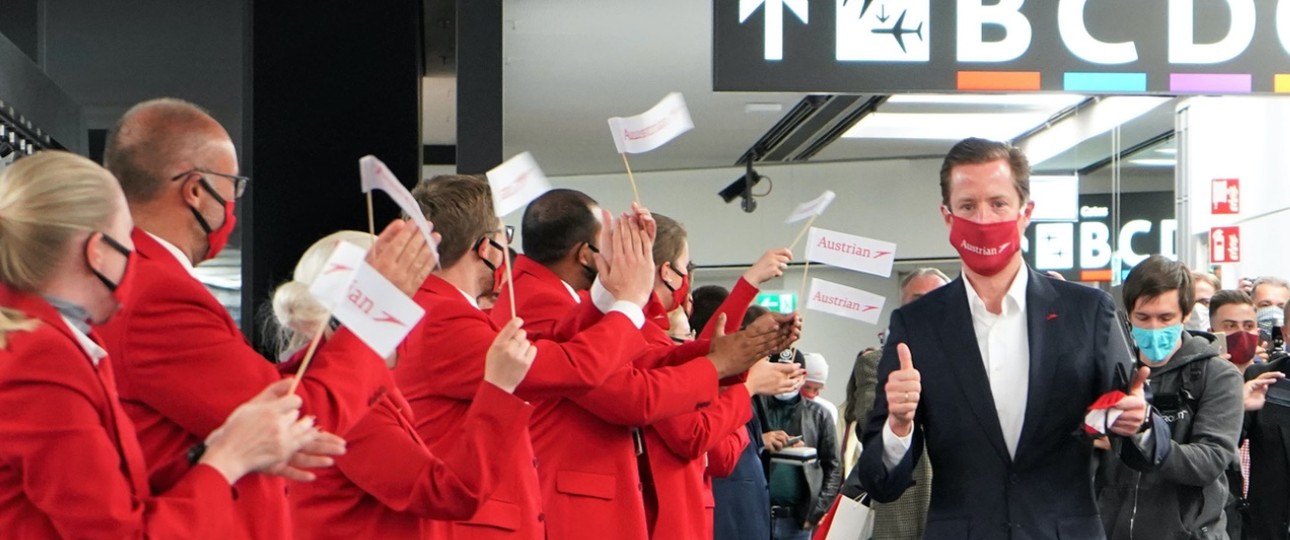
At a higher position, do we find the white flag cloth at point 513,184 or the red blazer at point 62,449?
the white flag cloth at point 513,184

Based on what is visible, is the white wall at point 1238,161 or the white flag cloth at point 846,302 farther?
the white wall at point 1238,161

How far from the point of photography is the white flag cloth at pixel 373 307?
2490 millimetres

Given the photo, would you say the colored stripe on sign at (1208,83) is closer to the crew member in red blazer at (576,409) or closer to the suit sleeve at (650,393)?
the crew member in red blazer at (576,409)

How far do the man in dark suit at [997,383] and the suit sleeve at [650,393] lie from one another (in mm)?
665

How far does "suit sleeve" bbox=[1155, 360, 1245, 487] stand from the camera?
A: 165 inches

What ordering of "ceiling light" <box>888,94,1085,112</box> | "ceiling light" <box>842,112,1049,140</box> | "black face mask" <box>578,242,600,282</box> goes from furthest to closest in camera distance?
1. "ceiling light" <box>842,112,1049,140</box>
2. "ceiling light" <box>888,94,1085,112</box>
3. "black face mask" <box>578,242,600,282</box>

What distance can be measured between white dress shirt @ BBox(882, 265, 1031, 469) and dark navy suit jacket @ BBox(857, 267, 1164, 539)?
3 centimetres

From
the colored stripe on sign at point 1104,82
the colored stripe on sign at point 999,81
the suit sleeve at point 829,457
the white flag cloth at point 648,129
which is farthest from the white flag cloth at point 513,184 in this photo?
the suit sleeve at point 829,457

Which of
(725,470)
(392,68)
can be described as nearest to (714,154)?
(392,68)

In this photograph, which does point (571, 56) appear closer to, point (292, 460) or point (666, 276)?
point (666, 276)

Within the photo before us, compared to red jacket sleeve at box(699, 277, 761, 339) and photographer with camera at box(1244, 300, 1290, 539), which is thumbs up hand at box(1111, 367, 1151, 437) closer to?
red jacket sleeve at box(699, 277, 761, 339)

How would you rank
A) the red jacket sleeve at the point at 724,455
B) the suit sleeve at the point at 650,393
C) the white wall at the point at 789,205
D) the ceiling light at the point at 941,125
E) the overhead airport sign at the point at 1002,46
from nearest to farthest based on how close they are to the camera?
1. the suit sleeve at the point at 650,393
2. the red jacket sleeve at the point at 724,455
3. the overhead airport sign at the point at 1002,46
4. the ceiling light at the point at 941,125
5. the white wall at the point at 789,205

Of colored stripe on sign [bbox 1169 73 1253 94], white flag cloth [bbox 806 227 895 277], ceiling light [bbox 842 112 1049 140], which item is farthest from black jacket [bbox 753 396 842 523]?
ceiling light [bbox 842 112 1049 140]

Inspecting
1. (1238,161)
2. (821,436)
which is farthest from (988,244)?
(1238,161)
